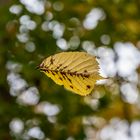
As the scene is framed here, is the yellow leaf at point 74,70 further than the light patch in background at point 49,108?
No

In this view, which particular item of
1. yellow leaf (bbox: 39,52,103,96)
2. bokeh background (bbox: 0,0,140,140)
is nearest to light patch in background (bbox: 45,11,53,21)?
bokeh background (bbox: 0,0,140,140)

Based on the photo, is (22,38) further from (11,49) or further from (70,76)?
(70,76)

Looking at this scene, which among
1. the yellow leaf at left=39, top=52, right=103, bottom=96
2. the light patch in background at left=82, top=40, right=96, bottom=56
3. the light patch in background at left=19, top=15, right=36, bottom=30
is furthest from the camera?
the light patch in background at left=82, top=40, right=96, bottom=56

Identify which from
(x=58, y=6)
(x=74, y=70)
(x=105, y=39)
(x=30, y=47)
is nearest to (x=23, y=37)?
(x=30, y=47)

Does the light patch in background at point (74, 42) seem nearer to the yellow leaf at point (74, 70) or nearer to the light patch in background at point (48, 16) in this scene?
the light patch in background at point (48, 16)

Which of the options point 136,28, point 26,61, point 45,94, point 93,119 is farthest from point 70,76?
point 136,28

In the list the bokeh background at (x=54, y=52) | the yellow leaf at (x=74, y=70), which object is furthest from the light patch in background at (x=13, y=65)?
the yellow leaf at (x=74, y=70)

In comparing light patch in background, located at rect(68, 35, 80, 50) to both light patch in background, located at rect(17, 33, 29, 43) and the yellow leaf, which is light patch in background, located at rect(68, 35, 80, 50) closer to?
light patch in background, located at rect(17, 33, 29, 43)
